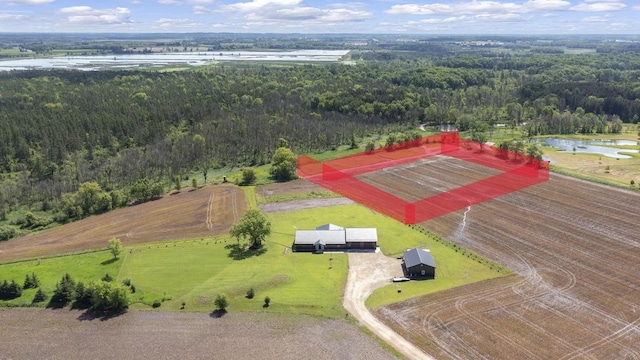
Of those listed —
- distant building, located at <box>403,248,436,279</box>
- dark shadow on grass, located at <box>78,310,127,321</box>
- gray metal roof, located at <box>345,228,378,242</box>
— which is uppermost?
gray metal roof, located at <box>345,228,378,242</box>

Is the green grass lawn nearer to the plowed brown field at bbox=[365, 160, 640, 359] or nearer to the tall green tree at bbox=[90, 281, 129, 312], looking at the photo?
the tall green tree at bbox=[90, 281, 129, 312]

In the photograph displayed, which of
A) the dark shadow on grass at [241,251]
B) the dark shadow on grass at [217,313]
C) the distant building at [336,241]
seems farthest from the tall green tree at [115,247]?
the distant building at [336,241]

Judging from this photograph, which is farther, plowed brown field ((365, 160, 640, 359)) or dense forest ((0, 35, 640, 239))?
dense forest ((0, 35, 640, 239))

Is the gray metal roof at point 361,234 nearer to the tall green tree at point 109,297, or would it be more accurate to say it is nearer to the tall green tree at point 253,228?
the tall green tree at point 253,228

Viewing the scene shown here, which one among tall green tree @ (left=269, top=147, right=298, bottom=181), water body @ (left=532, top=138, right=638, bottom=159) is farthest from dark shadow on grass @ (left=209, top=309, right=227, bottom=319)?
water body @ (left=532, top=138, right=638, bottom=159)

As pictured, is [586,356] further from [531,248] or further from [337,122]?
[337,122]

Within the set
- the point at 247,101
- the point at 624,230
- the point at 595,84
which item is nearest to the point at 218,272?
the point at 624,230

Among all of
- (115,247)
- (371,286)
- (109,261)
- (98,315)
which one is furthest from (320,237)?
(109,261)
